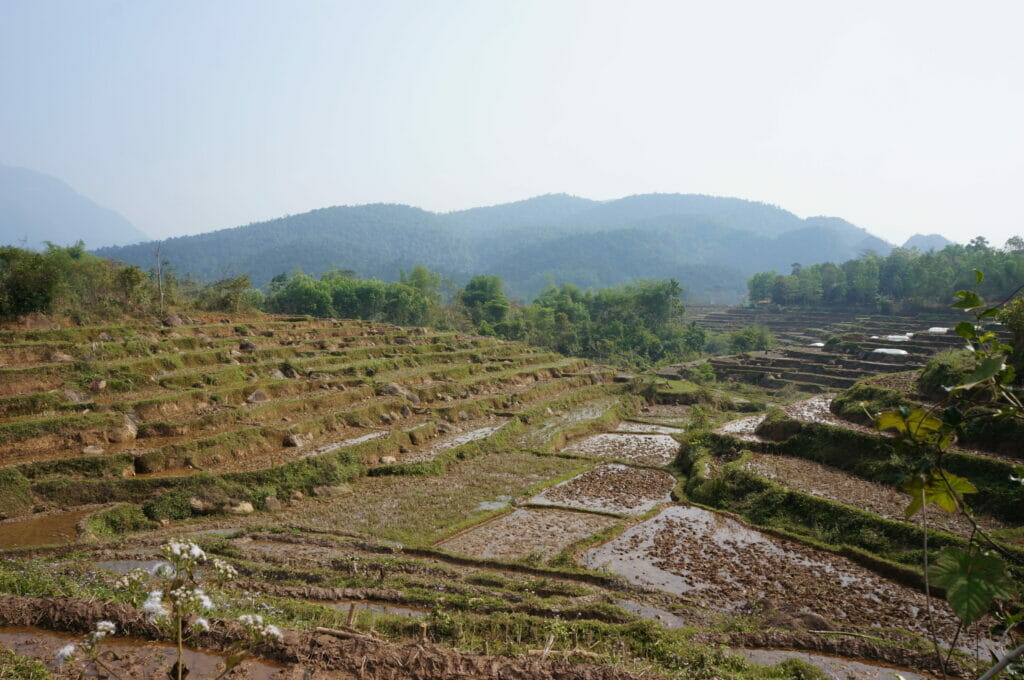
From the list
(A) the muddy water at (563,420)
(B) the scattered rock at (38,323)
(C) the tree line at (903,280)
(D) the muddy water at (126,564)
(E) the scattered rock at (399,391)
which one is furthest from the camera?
(C) the tree line at (903,280)

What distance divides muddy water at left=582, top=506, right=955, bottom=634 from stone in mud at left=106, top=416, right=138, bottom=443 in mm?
15237

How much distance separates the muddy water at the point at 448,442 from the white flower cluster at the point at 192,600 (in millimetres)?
16889

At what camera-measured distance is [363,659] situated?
721 centimetres

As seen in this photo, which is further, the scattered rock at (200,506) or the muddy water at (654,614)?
the scattered rock at (200,506)

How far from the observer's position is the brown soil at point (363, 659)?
7043 millimetres

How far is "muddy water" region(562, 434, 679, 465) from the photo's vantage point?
24.0m

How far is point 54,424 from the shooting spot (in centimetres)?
1770

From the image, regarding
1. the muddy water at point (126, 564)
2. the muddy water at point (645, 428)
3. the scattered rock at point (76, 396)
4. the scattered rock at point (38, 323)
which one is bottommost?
the muddy water at point (645, 428)

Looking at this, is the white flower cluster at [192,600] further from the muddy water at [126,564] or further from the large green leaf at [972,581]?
the muddy water at [126,564]

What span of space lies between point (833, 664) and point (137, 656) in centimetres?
997

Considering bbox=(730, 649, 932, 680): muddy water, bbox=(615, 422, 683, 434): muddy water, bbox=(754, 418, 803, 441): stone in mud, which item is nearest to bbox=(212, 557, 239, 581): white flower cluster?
bbox=(730, 649, 932, 680): muddy water

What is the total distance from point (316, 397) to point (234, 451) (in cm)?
611

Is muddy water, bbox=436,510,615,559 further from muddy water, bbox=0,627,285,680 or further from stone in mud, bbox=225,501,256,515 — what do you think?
muddy water, bbox=0,627,285,680

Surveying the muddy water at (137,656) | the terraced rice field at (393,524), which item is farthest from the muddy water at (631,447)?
the muddy water at (137,656)
